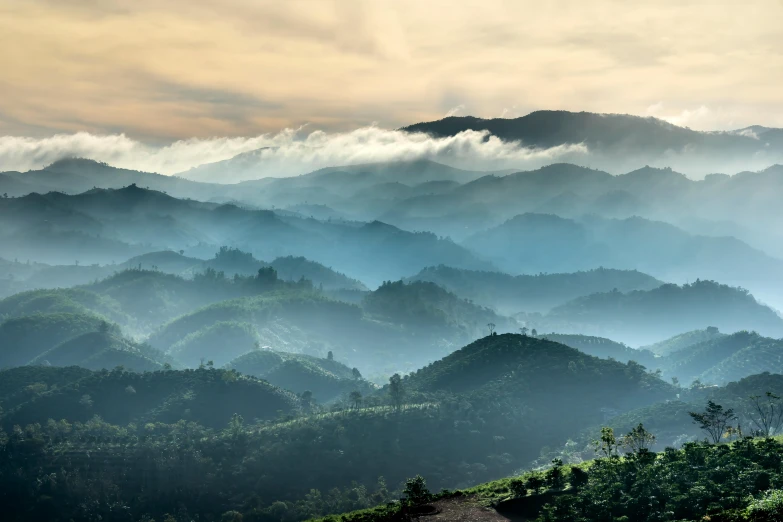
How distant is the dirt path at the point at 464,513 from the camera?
96500 millimetres

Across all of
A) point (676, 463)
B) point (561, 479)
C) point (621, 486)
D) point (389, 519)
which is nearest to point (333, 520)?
point (389, 519)

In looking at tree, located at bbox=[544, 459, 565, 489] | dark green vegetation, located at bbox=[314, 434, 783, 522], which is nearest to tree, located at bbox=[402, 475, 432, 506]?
dark green vegetation, located at bbox=[314, 434, 783, 522]

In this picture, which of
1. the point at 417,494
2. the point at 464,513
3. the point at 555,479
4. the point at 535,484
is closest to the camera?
the point at 464,513

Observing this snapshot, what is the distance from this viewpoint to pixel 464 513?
3925 inches

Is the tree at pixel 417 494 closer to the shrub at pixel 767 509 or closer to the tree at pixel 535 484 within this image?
the tree at pixel 535 484

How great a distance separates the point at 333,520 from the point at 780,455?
2374 inches

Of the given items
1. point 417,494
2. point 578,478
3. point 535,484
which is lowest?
point 578,478

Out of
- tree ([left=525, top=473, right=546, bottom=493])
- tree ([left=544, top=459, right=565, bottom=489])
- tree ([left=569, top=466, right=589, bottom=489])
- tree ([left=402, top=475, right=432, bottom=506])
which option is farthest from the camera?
tree ([left=402, top=475, right=432, bottom=506])

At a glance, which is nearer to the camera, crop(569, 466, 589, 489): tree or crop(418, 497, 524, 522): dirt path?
crop(418, 497, 524, 522): dirt path

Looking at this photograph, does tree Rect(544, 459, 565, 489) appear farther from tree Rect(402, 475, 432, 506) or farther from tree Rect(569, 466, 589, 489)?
tree Rect(402, 475, 432, 506)

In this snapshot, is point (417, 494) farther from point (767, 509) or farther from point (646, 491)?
point (767, 509)

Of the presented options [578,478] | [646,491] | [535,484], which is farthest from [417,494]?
[646,491]

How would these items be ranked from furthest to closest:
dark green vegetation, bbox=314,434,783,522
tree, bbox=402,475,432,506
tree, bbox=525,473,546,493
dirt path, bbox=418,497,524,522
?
tree, bbox=402,475,432,506, tree, bbox=525,473,546,493, dirt path, bbox=418,497,524,522, dark green vegetation, bbox=314,434,783,522

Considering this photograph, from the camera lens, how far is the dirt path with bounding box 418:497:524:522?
9650 centimetres
